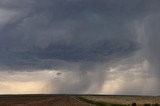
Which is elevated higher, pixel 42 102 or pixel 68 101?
pixel 68 101

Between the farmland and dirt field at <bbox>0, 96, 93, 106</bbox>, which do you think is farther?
the farmland

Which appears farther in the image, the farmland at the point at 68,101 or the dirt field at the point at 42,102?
the farmland at the point at 68,101

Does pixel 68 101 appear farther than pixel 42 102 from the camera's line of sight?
Yes
